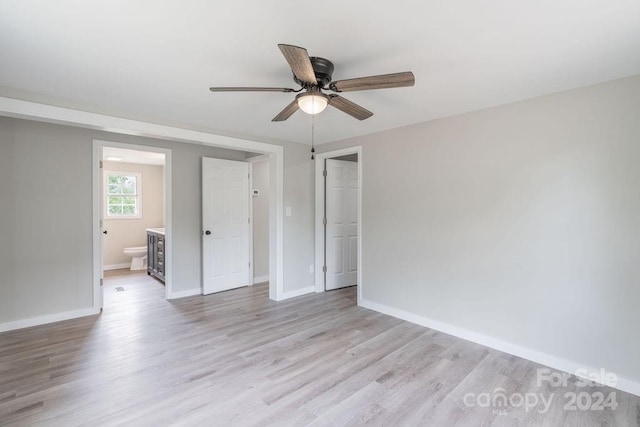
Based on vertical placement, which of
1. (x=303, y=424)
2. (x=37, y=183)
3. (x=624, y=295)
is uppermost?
(x=37, y=183)

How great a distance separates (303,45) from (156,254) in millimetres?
5050

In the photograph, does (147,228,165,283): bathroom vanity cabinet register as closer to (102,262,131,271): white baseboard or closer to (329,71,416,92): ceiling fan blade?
(102,262,131,271): white baseboard

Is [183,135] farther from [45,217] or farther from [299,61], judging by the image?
[299,61]

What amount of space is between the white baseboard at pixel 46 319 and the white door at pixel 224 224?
4.62 feet

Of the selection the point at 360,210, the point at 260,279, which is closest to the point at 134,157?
the point at 260,279

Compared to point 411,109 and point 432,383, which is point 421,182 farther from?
point 432,383

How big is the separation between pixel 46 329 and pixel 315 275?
321 centimetres

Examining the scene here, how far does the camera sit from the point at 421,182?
346cm

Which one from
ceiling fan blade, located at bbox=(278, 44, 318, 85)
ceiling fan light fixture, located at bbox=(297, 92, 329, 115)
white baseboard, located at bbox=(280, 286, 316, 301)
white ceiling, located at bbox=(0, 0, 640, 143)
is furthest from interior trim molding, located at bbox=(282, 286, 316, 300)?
ceiling fan blade, located at bbox=(278, 44, 318, 85)

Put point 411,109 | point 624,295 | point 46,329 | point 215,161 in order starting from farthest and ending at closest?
point 215,161
point 46,329
point 411,109
point 624,295

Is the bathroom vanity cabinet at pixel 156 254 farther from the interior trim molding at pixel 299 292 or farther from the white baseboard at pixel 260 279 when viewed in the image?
the interior trim molding at pixel 299 292

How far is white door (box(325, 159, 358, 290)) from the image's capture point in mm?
4820

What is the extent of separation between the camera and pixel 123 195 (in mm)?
6691

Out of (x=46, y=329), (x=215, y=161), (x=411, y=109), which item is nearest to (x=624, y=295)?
(x=411, y=109)
